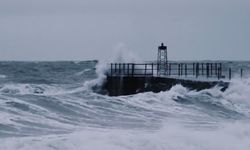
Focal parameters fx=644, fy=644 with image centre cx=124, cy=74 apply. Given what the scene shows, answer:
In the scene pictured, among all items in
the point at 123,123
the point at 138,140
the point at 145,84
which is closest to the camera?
the point at 138,140

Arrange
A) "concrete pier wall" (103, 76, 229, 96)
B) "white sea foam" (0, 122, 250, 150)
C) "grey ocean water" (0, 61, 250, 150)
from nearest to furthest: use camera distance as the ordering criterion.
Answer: "white sea foam" (0, 122, 250, 150)
"grey ocean water" (0, 61, 250, 150)
"concrete pier wall" (103, 76, 229, 96)

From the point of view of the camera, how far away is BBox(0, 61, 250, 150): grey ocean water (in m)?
13.4

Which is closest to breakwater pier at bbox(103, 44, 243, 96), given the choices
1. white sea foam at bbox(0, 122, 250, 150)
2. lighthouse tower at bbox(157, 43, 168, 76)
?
lighthouse tower at bbox(157, 43, 168, 76)

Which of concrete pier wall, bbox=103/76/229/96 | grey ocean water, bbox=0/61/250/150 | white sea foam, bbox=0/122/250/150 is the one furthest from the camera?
concrete pier wall, bbox=103/76/229/96

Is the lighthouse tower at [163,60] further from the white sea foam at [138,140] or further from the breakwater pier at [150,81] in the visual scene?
the white sea foam at [138,140]

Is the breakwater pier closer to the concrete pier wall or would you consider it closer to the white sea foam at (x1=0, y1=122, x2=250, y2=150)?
the concrete pier wall

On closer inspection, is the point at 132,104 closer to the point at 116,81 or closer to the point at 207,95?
the point at 207,95

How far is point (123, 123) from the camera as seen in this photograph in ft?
56.9

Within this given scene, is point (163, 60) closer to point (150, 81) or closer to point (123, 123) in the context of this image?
point (150, 81)

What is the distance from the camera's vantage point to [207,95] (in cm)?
2742

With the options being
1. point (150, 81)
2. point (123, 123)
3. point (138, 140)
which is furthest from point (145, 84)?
point (138, 140)

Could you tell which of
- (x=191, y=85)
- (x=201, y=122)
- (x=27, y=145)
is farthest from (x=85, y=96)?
(x=27, y=145)

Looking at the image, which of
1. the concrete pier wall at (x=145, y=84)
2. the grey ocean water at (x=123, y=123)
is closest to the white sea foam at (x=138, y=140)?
the grey ocean water at (x=123, y=123)

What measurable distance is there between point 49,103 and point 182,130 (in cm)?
572
